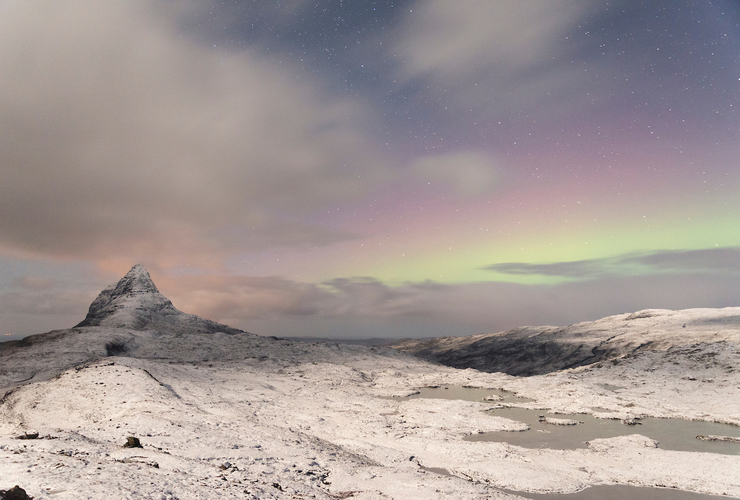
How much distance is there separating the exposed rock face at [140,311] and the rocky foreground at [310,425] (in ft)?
68.5

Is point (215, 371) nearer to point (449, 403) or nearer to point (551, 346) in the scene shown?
point (449, 403)

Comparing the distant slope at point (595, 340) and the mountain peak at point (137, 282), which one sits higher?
the mountain peak at point (137, 282)

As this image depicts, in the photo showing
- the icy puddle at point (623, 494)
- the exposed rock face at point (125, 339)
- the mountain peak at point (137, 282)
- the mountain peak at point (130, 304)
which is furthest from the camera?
the mountain peak at point (137, 282)

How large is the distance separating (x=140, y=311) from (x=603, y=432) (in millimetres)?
94783

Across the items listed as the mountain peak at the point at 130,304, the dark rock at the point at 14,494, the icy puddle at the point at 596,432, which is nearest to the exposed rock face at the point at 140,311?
the mountain peak at the point at 130,304

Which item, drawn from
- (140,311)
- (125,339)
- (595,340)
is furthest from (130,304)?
(595,340)

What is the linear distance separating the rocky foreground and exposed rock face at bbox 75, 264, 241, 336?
20.9 meters

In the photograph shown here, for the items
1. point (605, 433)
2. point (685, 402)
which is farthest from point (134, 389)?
point (685, 402)

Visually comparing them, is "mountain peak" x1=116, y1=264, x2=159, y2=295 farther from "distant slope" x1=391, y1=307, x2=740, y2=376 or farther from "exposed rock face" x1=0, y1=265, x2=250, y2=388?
"distant slope" x1=391, y1=307, x2=740, y2=376

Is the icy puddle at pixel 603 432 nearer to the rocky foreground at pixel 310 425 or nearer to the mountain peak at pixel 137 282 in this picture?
the rocky foreground at pixel 310 425

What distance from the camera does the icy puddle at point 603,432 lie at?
25.5 metres

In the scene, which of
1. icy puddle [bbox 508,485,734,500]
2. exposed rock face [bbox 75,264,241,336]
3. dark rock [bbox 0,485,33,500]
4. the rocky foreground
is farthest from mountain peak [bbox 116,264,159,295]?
icy puddle [bbox 508,485,734,500]

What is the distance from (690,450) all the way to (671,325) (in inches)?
2446

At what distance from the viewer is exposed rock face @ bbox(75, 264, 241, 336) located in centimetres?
8319
